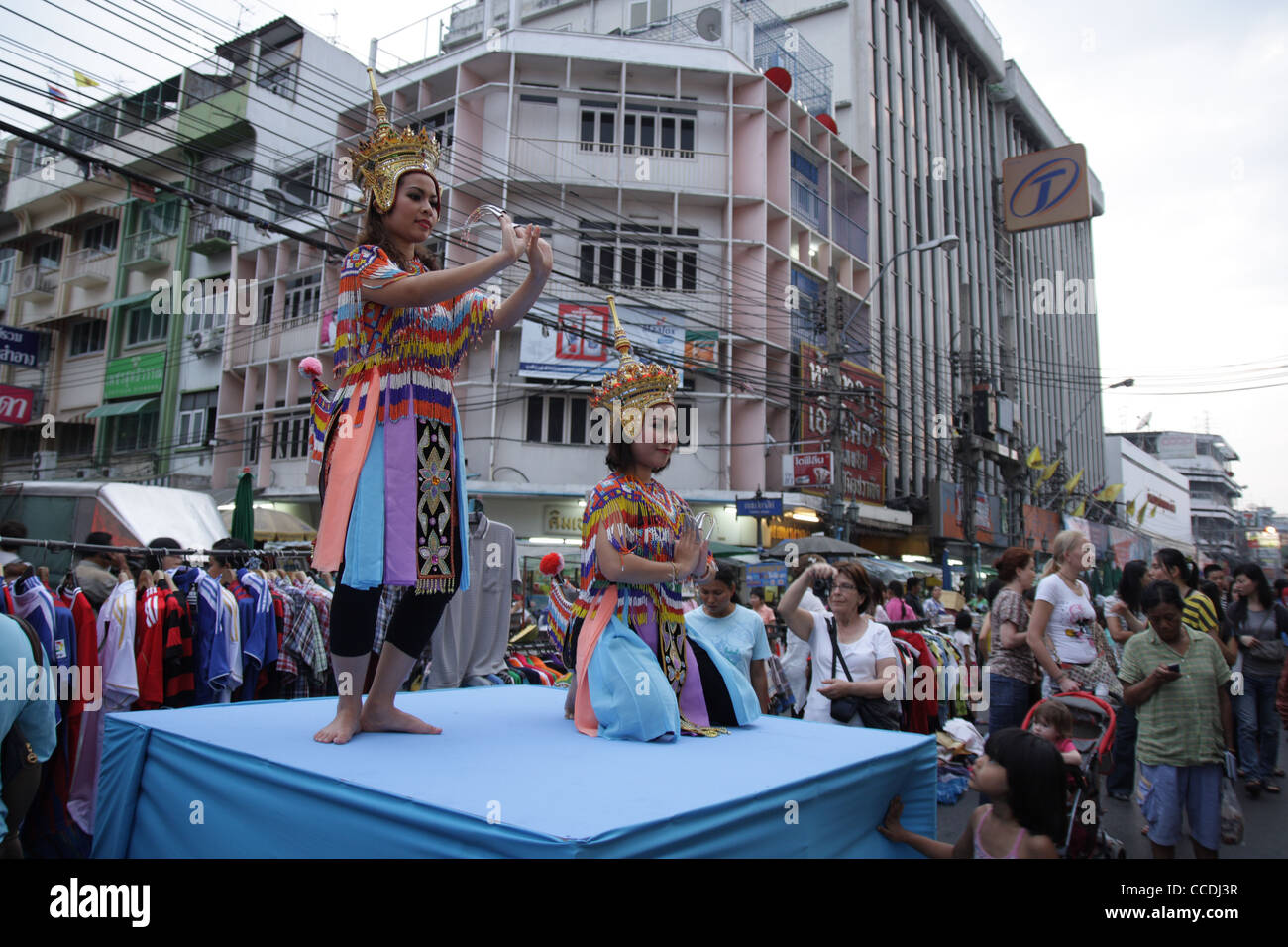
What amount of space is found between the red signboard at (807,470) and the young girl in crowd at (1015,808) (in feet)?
49.7

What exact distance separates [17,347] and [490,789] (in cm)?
2464

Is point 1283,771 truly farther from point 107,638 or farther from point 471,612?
point 107,638

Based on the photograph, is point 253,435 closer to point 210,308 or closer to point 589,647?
point 210,308

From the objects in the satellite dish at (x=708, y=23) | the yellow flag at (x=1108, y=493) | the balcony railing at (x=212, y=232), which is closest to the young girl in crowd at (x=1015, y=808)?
the satellite dish at (x=708, y=23)

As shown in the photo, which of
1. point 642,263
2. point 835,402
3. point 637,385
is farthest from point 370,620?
point 642,263

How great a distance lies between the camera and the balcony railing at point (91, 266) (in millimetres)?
25562

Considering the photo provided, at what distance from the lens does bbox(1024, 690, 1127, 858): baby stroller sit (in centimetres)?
336

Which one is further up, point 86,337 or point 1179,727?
point 86,337

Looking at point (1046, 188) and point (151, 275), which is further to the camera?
point (151, 275)

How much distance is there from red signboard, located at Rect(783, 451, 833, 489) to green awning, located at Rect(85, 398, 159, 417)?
1831 centimetres

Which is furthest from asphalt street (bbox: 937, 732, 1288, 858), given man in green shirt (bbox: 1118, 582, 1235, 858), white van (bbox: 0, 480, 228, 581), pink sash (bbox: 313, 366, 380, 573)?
white van (bbox: 0, 480, 228, 581)

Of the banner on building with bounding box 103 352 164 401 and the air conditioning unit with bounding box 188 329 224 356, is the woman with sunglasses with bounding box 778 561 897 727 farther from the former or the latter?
the banner on building with bounding box 103 352 164 401

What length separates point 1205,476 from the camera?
74250 millimetres

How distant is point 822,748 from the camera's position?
99.9 inches
